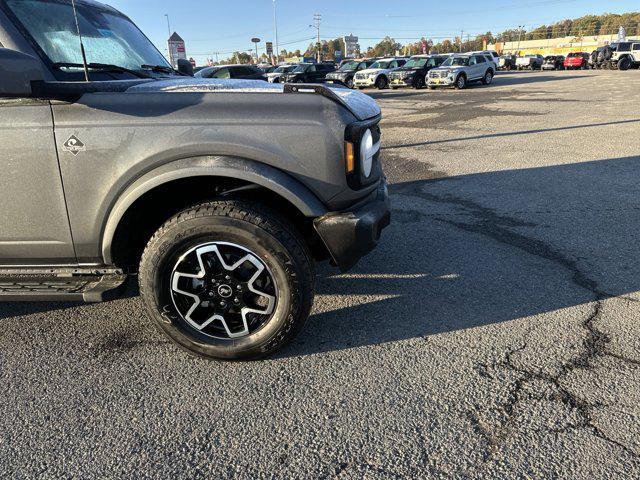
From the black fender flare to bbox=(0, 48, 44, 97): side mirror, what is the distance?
66cm

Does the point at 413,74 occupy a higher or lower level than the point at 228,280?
higher

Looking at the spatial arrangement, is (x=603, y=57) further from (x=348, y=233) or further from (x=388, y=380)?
(x=388, y=380)

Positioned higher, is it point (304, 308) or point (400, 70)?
point (400, 70)

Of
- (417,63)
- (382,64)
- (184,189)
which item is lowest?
(184,189)

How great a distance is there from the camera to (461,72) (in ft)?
85.6

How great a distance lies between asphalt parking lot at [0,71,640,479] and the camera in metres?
2.08

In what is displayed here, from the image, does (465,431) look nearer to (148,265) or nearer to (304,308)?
(304,308)

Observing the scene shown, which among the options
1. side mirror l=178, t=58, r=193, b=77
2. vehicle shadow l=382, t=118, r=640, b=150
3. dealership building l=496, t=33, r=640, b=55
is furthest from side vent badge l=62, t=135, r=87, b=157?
dealership building l=496, t=33, r=640, b=55

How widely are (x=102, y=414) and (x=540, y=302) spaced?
9.41 ft

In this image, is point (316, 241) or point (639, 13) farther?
point (639, 13)

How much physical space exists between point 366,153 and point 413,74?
2741cm

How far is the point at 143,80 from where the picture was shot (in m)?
3.12

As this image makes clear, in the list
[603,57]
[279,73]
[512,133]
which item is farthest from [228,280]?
[603,57]

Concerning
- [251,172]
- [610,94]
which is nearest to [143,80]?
[251,172]
